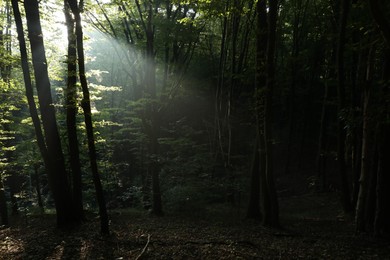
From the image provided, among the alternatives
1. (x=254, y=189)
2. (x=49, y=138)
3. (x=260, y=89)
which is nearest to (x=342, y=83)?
(x=260, y=89)

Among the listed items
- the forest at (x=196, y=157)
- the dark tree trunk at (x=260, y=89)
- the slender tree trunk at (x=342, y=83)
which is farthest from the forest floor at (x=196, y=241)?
the dark tree trunk at (x=260, y=89)

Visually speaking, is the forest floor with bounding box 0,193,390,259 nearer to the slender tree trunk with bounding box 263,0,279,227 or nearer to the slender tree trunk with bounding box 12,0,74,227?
the slender tree trunk with bounding box 263,0,279,227

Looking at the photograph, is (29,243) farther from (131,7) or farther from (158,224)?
(131,7)

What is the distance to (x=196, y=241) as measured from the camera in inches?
326

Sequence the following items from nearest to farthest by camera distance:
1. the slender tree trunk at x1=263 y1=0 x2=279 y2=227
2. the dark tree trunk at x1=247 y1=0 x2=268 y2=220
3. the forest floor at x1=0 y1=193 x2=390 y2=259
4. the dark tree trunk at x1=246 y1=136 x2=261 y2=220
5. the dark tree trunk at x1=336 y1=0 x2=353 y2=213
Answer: the forest floor at x1=0 y1=193 x2=390 y2=259
the slender tree trunk at x1=263 y1=0 x2=279 y2=227
the dark tree trunk at x1=336 y1=0 x2=353 y2=213
the dark tree trunk at x1=247 y1=0 x2=268 y2=220
the dark tree trunk at x1=246 y1=136 x2=261 y2=220

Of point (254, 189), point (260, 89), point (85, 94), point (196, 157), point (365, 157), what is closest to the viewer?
point (365, 157)

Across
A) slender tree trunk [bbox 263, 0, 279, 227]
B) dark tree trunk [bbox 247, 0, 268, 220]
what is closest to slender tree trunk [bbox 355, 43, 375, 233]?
slender tree trunk [bbox 263, 0, 279, 227]

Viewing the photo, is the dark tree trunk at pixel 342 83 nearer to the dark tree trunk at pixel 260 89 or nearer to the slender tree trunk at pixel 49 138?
the dark tree trunk at pixel 260 89

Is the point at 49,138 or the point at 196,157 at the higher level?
the point at 49,138

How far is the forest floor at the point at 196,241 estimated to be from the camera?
287 inches

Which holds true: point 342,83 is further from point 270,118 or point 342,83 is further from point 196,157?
point 196,157

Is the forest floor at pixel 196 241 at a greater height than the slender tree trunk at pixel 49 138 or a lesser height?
lesser

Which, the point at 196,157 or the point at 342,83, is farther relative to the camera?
the point at 196,157

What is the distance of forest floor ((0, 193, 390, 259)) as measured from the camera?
24.0 ft
